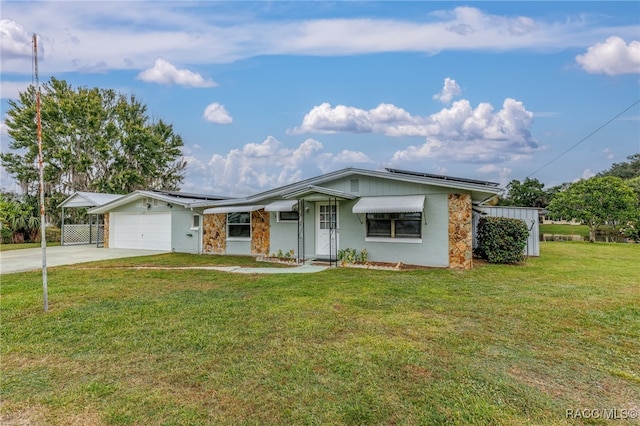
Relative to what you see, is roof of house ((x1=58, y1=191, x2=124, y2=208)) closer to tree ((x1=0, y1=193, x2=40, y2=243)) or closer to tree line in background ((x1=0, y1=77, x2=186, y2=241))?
tree ((x1=0, y1=193, x2=40, y2=243))

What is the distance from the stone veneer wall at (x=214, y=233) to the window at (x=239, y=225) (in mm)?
302

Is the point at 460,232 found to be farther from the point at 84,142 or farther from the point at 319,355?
the point at 84,142

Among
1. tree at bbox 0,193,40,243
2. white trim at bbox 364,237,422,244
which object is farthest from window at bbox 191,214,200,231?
tree at bbox 0,193,40,243

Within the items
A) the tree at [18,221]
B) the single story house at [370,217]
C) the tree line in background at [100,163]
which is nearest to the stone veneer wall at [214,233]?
the single story house at [370,217]

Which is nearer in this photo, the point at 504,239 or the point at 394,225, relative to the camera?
the point at 504,239

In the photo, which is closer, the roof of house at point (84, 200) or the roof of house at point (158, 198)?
the roof of house at point (158, 198)

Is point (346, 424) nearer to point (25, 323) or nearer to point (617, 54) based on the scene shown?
point (25, 323)

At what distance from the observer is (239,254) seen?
1587 centimetres

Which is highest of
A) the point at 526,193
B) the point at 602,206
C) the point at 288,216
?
the point at 526,193

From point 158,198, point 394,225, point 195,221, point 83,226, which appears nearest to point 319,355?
point 394,225

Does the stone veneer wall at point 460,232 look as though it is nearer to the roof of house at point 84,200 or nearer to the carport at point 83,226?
the roof of house at point 84,200

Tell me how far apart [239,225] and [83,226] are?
15604 millimetres

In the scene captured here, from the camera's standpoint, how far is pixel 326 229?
1362 centimetres

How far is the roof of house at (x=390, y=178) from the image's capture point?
36.0 ft
